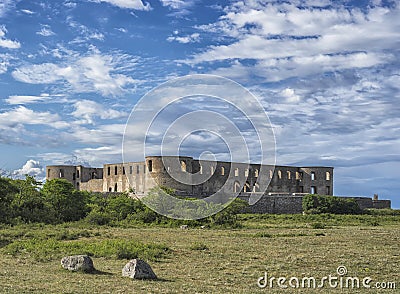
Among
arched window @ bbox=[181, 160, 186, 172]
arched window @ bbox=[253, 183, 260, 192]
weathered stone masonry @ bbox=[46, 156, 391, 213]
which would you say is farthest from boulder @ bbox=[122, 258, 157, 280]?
arched window @ bbox=[253, 183, 260, 192]

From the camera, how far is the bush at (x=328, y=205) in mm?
50219

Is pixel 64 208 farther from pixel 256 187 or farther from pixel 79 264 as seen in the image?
pixel 256 187

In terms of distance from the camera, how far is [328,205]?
5066 centimetres

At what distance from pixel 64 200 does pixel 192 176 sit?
22570 millimetres

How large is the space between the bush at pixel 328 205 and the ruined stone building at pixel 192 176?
8702mm

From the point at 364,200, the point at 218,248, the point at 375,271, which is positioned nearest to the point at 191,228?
the point at 218,248

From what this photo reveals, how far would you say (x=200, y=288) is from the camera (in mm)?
Result: 11031

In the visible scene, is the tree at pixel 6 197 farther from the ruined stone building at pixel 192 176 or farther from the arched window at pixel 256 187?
the arched window at pixel 256 187

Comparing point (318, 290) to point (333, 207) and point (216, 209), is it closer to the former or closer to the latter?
point (216, 209)

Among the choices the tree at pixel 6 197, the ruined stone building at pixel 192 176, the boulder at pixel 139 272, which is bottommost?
the boulder at pixel 139 272

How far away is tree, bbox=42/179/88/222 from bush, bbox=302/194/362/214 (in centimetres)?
2331

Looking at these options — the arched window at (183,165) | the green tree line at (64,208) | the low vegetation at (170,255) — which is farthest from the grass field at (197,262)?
the arched window at (183,165)

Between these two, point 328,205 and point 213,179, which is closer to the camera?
point 328,205

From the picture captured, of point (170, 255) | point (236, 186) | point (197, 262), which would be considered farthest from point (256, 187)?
point (197, 262)
